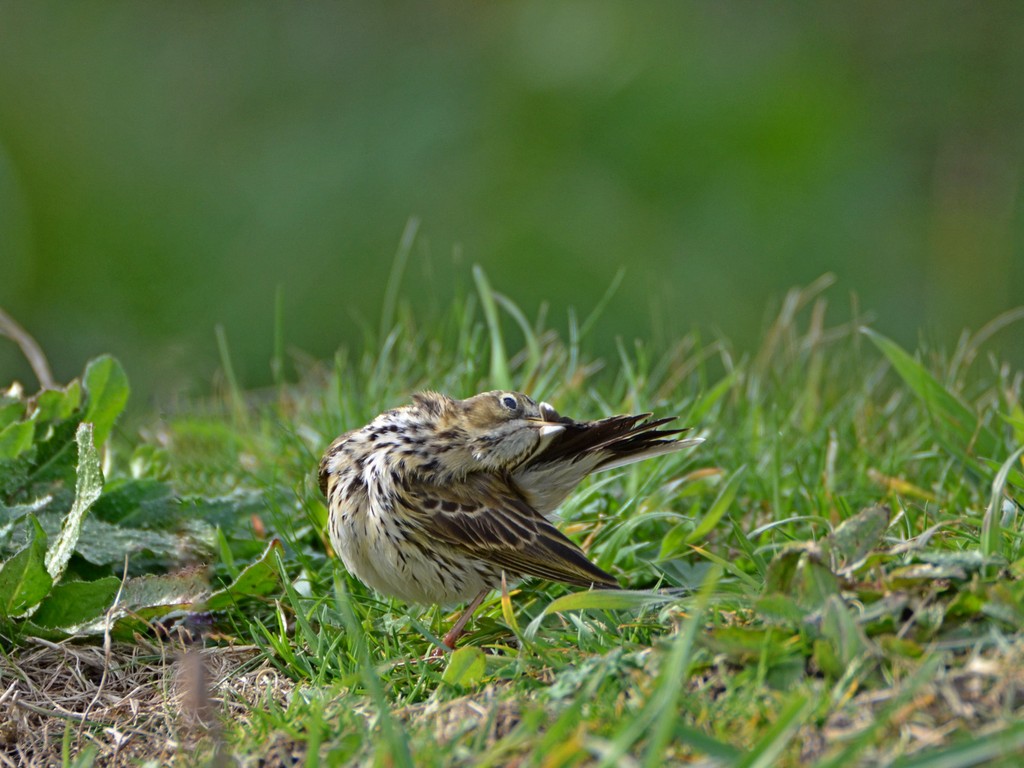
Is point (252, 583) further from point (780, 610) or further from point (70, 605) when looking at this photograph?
point (780, 610)

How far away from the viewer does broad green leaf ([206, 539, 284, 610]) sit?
4.14m

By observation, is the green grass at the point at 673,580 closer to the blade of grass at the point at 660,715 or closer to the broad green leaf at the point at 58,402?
the blade of grass at the point at 660,715

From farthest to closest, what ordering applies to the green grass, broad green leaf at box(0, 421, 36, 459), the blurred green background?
1. the blurred green background
2. broad green leaf at box(0, 421, 36, 459)
3. the green grass

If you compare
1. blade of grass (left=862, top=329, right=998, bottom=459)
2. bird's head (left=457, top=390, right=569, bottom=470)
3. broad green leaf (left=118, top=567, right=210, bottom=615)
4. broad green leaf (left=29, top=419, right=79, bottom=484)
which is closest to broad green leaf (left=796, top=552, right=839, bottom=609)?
bird's head (left=457, top=390, right=569, bottom=470)

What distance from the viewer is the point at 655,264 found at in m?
11.3

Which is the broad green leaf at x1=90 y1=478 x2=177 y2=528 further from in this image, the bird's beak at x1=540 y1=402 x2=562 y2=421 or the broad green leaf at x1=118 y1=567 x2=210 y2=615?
the bird's beak at x1=540 y1=402 x2=562 y2=421

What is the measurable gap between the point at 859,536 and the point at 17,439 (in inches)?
117

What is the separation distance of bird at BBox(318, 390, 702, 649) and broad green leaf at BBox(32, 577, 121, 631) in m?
0.81

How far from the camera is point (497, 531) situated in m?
3.89

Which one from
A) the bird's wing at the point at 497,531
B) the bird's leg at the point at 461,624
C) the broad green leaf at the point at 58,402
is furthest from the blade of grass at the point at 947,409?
the broad green leaf at the point at 58,402

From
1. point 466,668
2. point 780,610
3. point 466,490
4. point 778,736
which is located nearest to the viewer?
point 778,736

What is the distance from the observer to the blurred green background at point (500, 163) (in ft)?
36.6

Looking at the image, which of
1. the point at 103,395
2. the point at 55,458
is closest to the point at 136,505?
the point at 55,458

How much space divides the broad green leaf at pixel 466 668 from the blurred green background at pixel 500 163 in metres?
6.32
